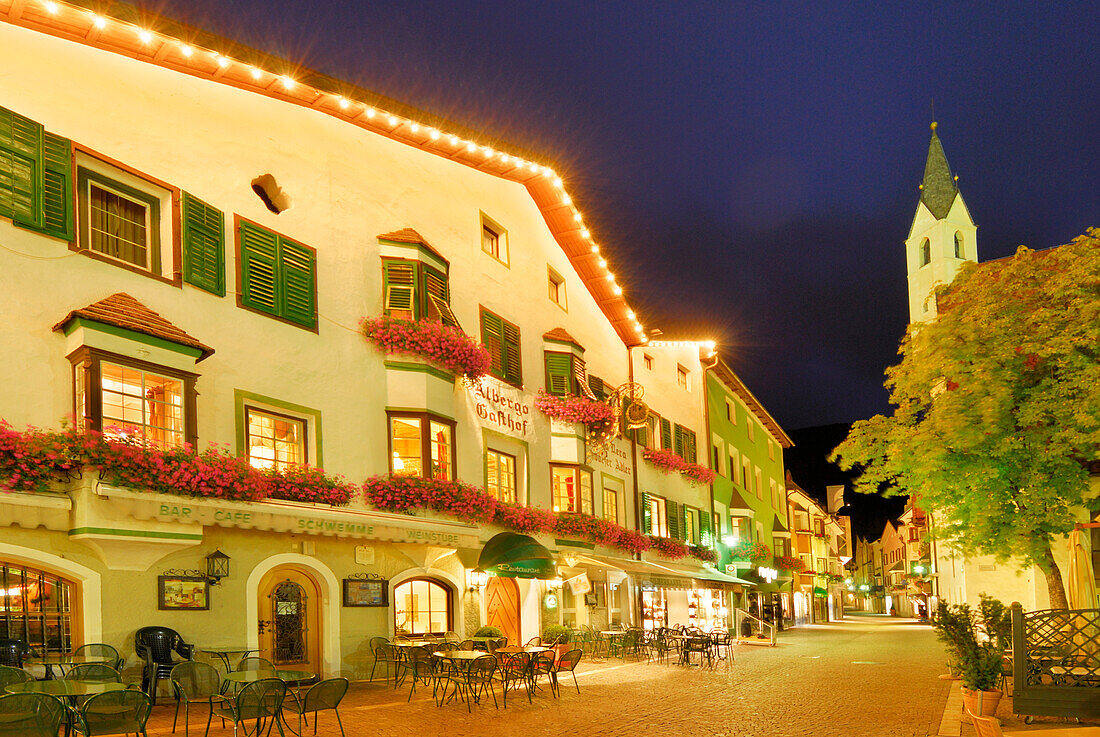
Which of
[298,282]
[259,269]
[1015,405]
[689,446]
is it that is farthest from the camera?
[689,446]

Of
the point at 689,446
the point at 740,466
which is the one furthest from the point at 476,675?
the point at 740,466

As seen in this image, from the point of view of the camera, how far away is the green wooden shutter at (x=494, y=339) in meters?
21.8

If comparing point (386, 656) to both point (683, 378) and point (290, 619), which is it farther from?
point (683, 378)

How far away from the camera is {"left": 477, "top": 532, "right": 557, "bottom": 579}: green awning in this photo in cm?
1869

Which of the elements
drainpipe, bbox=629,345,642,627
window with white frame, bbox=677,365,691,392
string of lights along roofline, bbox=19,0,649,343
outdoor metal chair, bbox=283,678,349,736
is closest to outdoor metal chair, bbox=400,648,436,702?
outdoor metal chair, bbox=283,678,349,736

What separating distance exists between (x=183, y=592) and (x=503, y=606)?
9.06 m

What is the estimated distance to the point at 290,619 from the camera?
15820mm

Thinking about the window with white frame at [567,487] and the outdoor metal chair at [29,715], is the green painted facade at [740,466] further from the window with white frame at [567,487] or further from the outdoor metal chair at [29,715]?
the outdoor metal chair at [29,715]

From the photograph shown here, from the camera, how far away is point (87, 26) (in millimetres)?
14008

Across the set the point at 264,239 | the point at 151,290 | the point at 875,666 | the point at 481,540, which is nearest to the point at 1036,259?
the point at 875,666

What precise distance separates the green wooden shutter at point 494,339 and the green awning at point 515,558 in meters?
4.09

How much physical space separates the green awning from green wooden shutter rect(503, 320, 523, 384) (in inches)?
178

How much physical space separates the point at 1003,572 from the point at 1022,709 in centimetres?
1584

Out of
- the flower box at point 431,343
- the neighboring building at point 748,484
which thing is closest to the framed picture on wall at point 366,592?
the flower box at point 431,343
